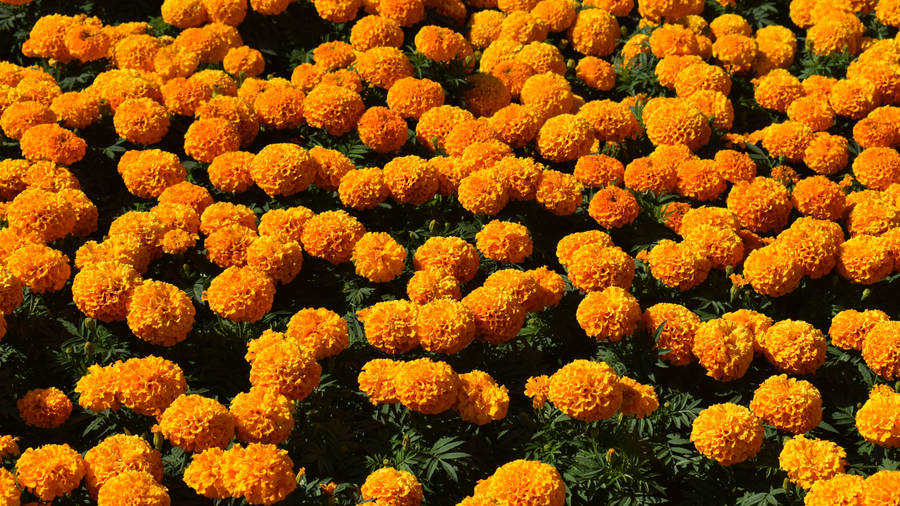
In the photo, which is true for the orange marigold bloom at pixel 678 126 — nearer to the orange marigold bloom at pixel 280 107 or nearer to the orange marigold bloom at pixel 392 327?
the orange marigold bloom at pixel 280 107

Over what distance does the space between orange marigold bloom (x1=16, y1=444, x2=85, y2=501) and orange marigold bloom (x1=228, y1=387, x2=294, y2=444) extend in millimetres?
719

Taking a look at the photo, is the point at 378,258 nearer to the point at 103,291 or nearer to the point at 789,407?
the point at 103,291

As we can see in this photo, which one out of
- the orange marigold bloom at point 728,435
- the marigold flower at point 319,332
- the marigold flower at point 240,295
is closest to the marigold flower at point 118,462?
the marigold flower at point 319,332

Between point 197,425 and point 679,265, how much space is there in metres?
2.90

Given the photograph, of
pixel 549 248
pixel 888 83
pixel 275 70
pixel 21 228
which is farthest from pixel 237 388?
pixel 888 83

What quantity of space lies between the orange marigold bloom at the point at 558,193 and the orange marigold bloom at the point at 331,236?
119cm

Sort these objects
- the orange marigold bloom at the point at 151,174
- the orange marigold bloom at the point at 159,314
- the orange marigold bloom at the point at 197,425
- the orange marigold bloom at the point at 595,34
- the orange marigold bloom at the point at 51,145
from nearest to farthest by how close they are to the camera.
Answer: the orange marigold bloom at the point at 197,425
the orange marigold bloom at the point at 159,314
the orange marigold bloom at the point at 151,174
the orange marigold bloom at the point at 51,145
the orange marigold bloom at the point at 595,34

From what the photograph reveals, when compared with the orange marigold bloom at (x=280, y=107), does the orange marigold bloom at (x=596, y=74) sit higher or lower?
higher

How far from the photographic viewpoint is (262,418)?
5.22 metres

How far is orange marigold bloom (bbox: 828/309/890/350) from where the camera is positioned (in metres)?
6.21

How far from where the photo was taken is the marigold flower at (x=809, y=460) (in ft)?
17.2

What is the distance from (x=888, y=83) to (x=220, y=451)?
5846 mm

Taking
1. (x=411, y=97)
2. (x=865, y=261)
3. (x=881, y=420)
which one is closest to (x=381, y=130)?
(x=411, y=97)

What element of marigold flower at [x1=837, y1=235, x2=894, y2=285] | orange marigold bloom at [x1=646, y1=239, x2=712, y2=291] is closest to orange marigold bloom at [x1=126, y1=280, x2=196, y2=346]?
orange marigold bloom at [x1=646, y1=239, x2=712, y2=291]
